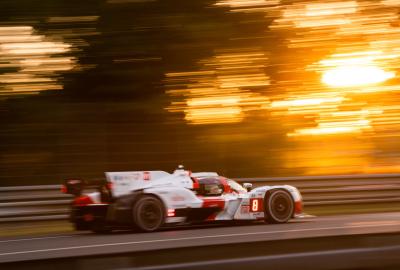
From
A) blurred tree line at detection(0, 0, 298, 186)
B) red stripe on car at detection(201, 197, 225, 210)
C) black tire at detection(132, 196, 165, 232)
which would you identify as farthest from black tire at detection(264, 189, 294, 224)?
blurred tree line at detection(0, 0, 298, 186)

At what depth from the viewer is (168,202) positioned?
10984 mm

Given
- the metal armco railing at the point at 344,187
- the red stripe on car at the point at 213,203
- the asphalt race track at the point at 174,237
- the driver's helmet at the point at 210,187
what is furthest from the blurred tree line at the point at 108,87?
the red stripe on car at the point at 213,203

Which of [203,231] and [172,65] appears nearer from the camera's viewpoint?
[203,231]

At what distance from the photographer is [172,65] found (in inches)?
561

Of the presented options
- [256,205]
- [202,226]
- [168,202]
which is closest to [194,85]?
[202,226]

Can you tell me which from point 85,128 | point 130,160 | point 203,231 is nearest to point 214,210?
point 203,231

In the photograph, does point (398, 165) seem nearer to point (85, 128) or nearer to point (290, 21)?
point (290, 21)

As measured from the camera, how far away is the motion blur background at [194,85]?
13.8 metres

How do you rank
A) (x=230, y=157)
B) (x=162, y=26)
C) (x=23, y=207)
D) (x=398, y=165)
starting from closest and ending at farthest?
(x=23, y=207) → (x=162, y=26) → (x=230, y=157) → (x=398, y=165)

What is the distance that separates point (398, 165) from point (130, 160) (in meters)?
6.00

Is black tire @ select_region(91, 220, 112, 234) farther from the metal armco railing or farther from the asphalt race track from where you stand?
the metal armco railing

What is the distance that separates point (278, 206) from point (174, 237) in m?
2.42

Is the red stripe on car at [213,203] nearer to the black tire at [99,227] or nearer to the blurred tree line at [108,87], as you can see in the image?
the black tire at [99,227]

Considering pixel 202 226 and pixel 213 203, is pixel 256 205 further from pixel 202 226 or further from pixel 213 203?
pixel 202 226
